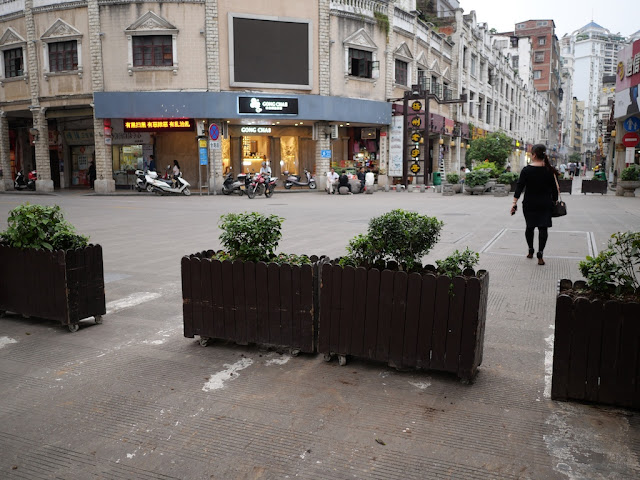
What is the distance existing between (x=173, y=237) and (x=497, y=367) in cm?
886

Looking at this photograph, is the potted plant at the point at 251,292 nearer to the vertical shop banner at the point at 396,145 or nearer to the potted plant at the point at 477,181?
the potted plant at the point at 477,181

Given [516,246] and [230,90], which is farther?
[230,90]

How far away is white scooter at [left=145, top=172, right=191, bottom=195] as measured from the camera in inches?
1069

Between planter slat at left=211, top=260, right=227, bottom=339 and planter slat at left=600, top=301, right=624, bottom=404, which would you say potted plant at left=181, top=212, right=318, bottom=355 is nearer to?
planter slat at left=211, top=260, right=227, bottom=339

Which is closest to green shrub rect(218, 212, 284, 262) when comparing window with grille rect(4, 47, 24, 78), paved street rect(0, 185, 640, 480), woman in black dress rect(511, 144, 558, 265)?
paved street rect(0, 185, 640, 480)

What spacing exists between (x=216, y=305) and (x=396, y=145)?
30.5 meters

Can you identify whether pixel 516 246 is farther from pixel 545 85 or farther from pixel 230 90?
pixel 545 85

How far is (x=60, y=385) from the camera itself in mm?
4043

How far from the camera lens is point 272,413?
3.55 m

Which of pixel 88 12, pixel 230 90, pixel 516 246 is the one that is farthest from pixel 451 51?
pixel 516 246

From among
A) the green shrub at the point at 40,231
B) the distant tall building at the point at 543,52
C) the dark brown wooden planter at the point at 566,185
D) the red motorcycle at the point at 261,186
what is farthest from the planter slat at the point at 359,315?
the distant tall building at the point at 543,52

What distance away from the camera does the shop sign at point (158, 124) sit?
2941 cm

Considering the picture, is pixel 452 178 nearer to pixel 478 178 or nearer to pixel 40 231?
pixel 478 178

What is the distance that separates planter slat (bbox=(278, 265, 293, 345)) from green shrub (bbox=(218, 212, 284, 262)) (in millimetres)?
315
